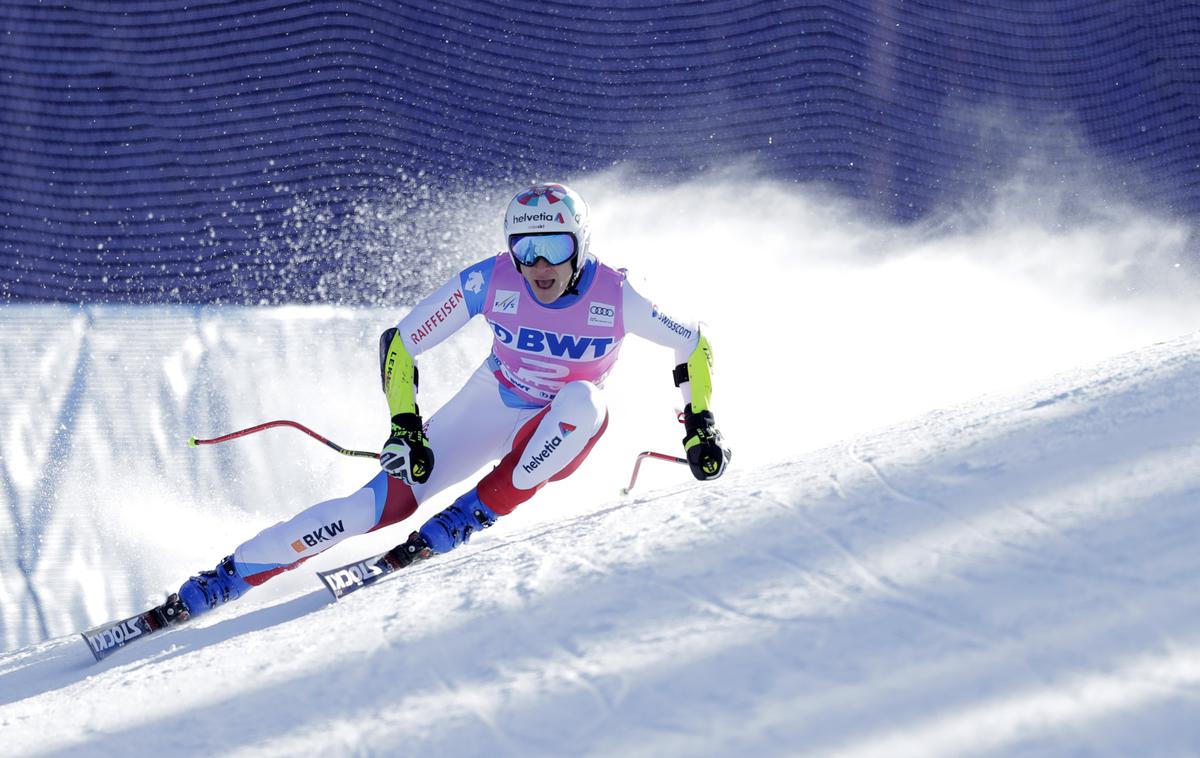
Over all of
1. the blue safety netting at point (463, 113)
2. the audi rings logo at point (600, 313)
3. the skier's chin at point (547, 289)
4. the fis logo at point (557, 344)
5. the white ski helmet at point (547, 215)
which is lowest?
the fis logo at point (557, 344)

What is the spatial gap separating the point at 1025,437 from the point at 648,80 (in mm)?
4894

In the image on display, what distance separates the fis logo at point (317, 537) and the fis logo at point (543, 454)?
0.51 m

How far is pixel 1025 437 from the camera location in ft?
7.01

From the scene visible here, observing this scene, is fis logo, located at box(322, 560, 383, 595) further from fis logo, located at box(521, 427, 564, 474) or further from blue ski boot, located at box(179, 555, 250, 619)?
fis logo, located at box(521, 427, 564, 474)

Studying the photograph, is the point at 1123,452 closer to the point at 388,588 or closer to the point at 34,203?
the point at 388,588

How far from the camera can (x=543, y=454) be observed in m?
2.72

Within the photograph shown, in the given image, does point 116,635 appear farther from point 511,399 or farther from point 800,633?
point 800,633

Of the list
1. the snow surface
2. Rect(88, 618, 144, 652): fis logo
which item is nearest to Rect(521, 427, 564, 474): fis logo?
the snow surface

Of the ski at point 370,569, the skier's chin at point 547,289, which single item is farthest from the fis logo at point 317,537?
the skier's chin at point 547,289

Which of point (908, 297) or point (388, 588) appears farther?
point (908, 297)

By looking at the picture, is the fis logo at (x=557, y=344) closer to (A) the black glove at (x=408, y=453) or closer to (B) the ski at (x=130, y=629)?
(A) the black glove at (x=408, y=453)

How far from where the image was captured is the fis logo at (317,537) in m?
2.68

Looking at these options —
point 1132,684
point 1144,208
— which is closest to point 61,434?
point 1132,684

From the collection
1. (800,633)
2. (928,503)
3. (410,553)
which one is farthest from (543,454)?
(800,633)
